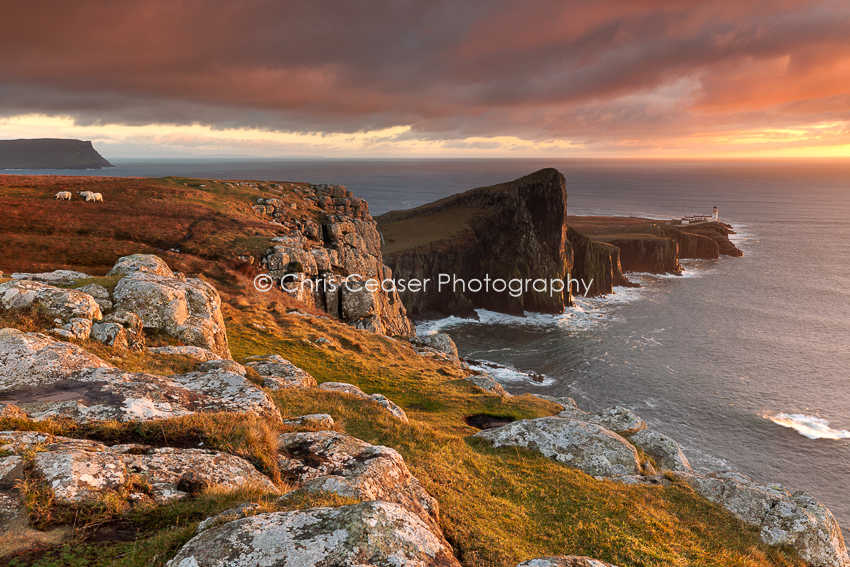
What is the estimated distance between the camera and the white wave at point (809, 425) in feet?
182

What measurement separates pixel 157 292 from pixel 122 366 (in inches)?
306

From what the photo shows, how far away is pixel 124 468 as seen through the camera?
8.60 m

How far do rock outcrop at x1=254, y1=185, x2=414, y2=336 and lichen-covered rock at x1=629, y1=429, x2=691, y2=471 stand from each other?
116 ft

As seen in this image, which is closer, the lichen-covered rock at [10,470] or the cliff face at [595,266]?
the lichen-covered rock at [10,470]

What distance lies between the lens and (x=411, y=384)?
121ft

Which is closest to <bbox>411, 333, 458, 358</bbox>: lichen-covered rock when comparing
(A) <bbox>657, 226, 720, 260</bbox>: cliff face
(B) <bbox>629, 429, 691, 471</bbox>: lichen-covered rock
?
(B) <bbox>629, 429, 691, 471</bbox>: lichen-covered rock

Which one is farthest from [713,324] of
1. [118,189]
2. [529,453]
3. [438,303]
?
[118,189]

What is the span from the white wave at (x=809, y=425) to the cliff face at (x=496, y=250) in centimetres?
5984

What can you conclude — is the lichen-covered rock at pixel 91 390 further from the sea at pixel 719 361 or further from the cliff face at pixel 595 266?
the cliff face at pixel 595 266

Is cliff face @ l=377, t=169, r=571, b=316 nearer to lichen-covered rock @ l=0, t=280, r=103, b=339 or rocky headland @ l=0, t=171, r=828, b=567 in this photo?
rocky headland @ l=0, t=171, r=828, b=567

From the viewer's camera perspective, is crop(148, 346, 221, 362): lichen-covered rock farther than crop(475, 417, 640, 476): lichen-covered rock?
No

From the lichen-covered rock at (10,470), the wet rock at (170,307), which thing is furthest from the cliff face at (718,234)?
the lichen-covered rock at (10,470)

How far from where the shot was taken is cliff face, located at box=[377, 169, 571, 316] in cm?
11669

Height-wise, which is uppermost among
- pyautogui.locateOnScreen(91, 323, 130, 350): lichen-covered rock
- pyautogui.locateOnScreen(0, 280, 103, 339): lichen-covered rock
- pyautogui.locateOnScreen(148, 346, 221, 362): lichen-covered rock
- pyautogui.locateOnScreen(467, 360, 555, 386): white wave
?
pyautogui.locateOnScreen(0, 280, 103, 339): lichen-covered rock
